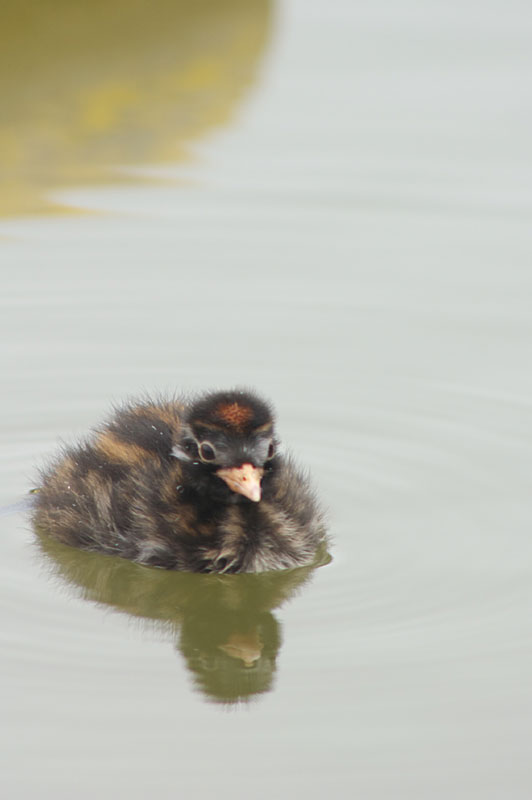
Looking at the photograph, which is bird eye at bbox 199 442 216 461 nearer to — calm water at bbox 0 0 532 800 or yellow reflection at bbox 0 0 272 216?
calm water at bbox 0 0 532 800

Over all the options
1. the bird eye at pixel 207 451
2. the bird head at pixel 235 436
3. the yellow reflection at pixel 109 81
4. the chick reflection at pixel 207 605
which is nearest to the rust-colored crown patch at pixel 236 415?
the bird head at pixel 235 436

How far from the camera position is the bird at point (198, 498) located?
5.21 m

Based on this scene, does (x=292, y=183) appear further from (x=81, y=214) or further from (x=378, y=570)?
(x=378, y=570)

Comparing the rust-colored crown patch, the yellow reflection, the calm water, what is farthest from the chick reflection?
the yellow reflection

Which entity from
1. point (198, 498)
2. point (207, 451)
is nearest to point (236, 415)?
point (207, 451)

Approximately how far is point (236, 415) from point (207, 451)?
0.55ft

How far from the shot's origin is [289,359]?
7008mm

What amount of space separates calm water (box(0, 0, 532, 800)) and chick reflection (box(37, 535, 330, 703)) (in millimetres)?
13

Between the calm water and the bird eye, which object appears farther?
the bird eye

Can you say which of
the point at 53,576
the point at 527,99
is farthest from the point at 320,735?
the point at 527,99

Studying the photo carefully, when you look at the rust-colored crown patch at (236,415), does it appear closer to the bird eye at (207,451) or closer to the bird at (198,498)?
the bird at (198,498)

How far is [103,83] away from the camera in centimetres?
990

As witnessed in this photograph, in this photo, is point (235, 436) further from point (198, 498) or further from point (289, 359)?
point (289, 359)

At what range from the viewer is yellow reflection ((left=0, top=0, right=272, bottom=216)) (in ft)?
30.2
